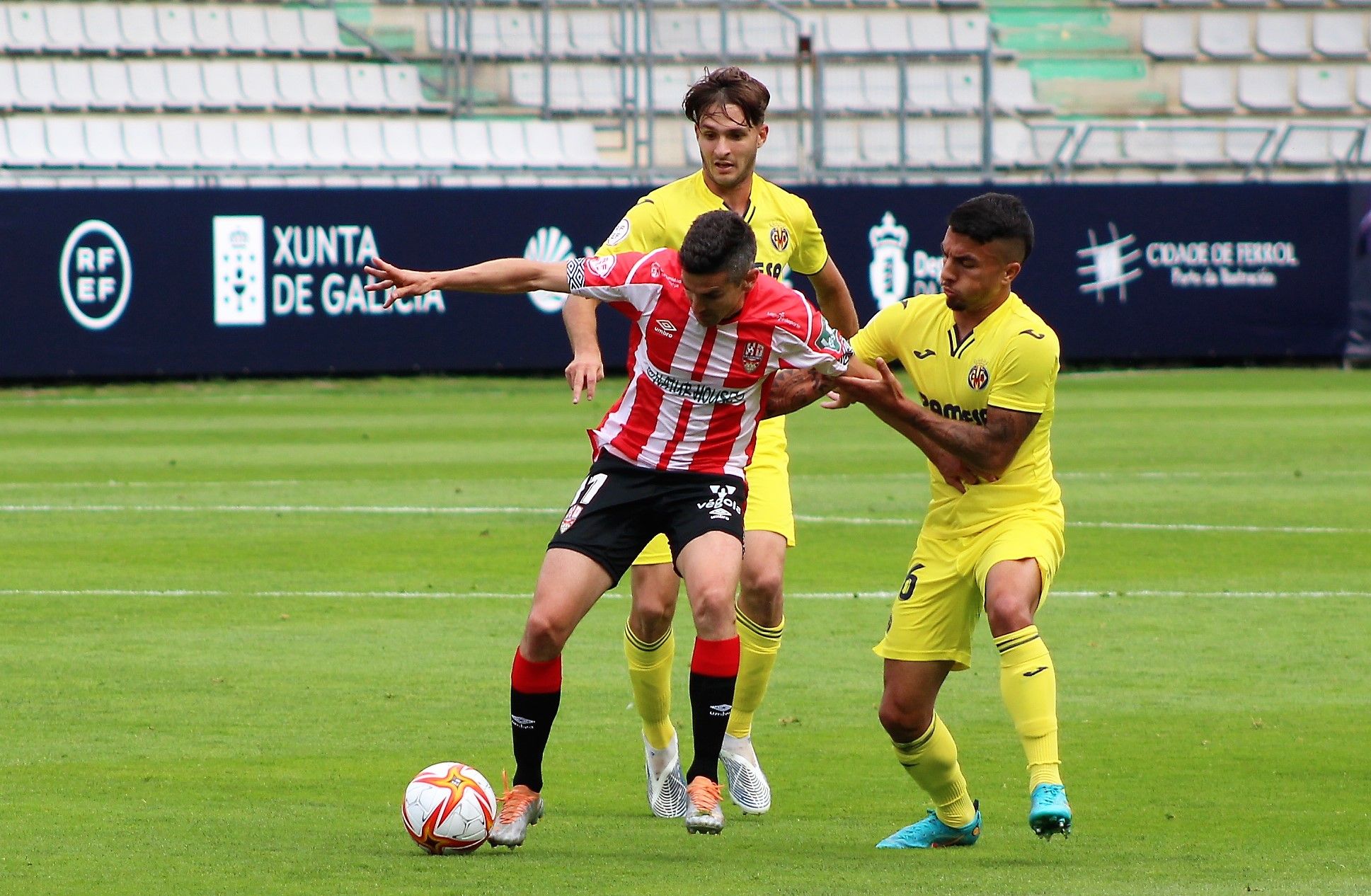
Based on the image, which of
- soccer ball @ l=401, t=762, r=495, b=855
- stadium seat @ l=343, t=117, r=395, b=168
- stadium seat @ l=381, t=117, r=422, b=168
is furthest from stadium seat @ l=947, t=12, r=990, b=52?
soccer ball @ l=401, t=762, r=495, b=855

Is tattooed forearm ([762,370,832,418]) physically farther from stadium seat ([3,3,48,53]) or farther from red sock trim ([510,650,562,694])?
stadium seat ([3,3,48,53])

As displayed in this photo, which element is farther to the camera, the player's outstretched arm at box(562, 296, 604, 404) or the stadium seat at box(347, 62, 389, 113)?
the stadium seat at box(347, 62, 389, 113)

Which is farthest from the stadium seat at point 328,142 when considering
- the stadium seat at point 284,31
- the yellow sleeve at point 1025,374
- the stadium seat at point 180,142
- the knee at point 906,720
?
the knee at point 906,720

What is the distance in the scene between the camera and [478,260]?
23859mm

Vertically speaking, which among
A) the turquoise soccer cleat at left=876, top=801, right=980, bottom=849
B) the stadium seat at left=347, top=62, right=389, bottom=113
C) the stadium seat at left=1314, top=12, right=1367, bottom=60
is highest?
the stadium seat at left=1314, top=12, right=1367, bottom=60

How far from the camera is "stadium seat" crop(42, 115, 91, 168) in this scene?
24.7 m

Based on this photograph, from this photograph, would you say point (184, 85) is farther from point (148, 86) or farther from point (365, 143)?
point (365, 143)

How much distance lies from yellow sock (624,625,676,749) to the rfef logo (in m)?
17.2

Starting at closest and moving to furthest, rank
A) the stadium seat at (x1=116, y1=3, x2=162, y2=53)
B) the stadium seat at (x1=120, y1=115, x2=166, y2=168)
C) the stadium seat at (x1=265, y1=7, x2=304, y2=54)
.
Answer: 1. the stadium seat at (x1=120, y1=115, x2=166, y2=168)
2. the stadium seat at (x1=116, y1=3, x2=162, y2=53)
3. the stadium seat at (x1=265, y1=7, x2=304, y2=54)

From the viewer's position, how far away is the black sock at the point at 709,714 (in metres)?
6.04

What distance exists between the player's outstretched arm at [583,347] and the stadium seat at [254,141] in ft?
65.5

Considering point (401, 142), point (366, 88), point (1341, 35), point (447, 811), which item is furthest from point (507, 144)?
point (447, 811)

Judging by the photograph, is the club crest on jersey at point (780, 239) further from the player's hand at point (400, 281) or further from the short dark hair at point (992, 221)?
the player's hand at point (400, 281)

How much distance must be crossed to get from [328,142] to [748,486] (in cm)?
2092
